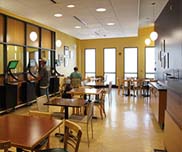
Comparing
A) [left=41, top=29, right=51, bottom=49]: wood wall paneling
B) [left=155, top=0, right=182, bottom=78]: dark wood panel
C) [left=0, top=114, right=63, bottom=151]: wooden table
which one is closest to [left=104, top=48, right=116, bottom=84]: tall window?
[left=41, top=29, right=51, bottom=49]: wood wall paneling

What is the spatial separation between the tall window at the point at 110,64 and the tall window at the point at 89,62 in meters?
0.82

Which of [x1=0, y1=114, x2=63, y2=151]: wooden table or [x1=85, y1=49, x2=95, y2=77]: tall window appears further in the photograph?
[x1=85, y1=49, x2=95, y2=77]: tall window

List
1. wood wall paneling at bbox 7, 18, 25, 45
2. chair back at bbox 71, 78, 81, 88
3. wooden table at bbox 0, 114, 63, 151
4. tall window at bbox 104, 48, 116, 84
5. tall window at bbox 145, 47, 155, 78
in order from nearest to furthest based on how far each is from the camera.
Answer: wooden table at bbox 0, 114, 63, 151 → wood wall paneling at bbox 7, 18, 25, 45 → chair back at bbox 71, 78, 81, 88 → tall window at bbox 145, 47, 155, 78 → tall window at bbox 104, 48, 116, 84

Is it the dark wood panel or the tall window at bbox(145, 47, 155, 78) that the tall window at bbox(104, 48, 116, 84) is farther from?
the dark wood panel

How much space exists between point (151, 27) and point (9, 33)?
808 cm

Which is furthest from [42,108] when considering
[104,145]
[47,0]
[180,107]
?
[47,0]

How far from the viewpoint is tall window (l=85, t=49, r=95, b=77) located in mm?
13867

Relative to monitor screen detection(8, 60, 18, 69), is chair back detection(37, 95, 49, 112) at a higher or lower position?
lower

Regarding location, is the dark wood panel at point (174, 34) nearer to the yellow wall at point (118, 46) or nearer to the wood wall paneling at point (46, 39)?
the wood wall paneling at point (46, 39)

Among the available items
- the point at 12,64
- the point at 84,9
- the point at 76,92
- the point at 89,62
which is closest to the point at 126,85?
the point at 89,62

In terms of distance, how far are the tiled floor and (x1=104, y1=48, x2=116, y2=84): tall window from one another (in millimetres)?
6898

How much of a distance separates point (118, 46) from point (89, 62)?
2179 millimetres

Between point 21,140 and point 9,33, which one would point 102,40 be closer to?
point 9,33

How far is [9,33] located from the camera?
21.7 feet
